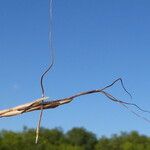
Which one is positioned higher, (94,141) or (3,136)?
(94,141)

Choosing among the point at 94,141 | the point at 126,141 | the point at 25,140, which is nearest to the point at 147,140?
the point at 126,141

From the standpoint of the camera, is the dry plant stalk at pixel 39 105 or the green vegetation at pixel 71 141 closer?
the dry plant stalk at pixel 39 105

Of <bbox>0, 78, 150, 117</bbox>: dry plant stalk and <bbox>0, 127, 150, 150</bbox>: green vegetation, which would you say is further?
<bbox>0, 127, 150, 150</bbox>: green vegetation

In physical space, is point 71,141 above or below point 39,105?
above

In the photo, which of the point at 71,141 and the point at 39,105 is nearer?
the point at 39,105

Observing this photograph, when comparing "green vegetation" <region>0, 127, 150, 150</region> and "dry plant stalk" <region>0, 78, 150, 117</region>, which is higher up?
"green vegetation" <region>0, 127, 150, 150</region>

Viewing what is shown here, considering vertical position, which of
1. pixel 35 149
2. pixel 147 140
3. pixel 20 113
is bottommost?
pixel 20 113

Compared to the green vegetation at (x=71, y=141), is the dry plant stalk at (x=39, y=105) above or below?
below

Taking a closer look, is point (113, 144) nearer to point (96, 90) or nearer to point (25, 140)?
point (25, 140)
